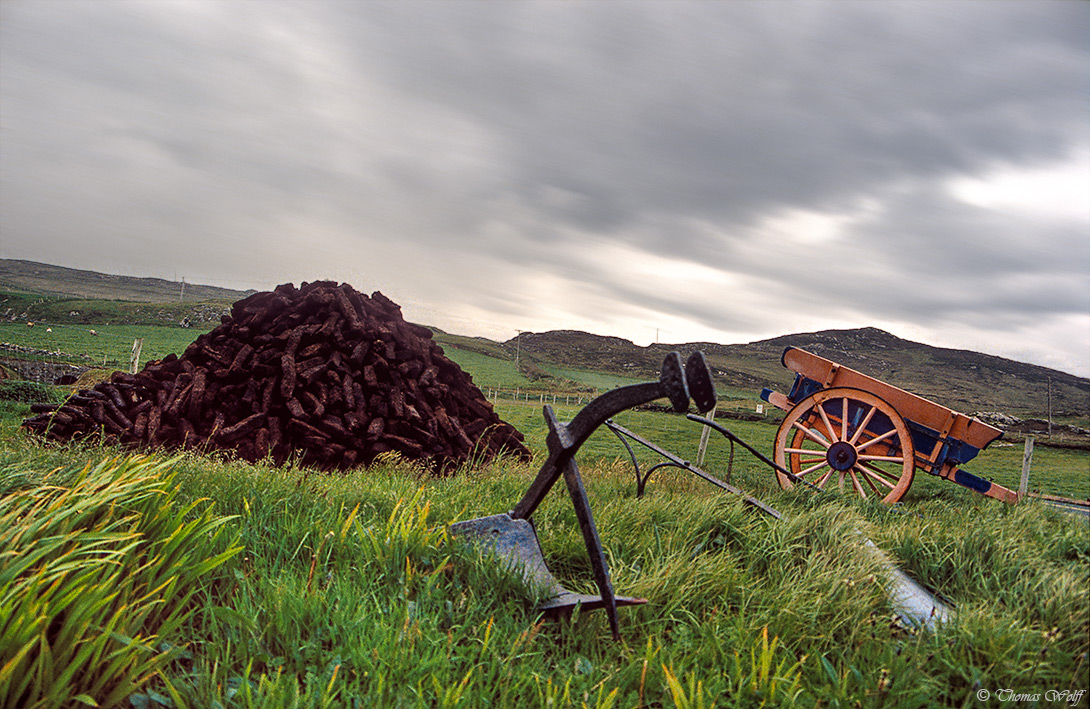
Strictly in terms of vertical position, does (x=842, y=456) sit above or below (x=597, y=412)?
below

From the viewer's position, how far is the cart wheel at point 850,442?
608 cm

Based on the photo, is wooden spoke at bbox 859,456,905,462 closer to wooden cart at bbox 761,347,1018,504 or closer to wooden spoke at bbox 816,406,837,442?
wooden cart at bbox 761,347,1018,504

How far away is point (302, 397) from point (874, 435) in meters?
6.32

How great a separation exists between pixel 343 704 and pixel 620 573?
145 centimetres

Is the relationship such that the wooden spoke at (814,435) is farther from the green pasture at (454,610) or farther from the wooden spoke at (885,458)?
the green pasture at (454,610)

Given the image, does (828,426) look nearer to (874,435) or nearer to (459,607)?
(874,435)

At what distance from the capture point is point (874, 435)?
6.52m

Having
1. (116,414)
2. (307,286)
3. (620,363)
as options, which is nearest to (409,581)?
(116,414)

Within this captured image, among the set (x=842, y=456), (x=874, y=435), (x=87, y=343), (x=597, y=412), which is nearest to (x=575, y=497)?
(x=597, y=412)

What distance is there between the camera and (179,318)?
56438 millimetres

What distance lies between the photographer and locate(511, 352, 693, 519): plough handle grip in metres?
1.83

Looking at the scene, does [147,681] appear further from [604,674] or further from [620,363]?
[620,363]

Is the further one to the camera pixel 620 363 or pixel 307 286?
pixel 620 363

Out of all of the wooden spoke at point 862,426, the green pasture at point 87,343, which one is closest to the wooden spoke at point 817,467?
the wooden spoke at point 862,426
